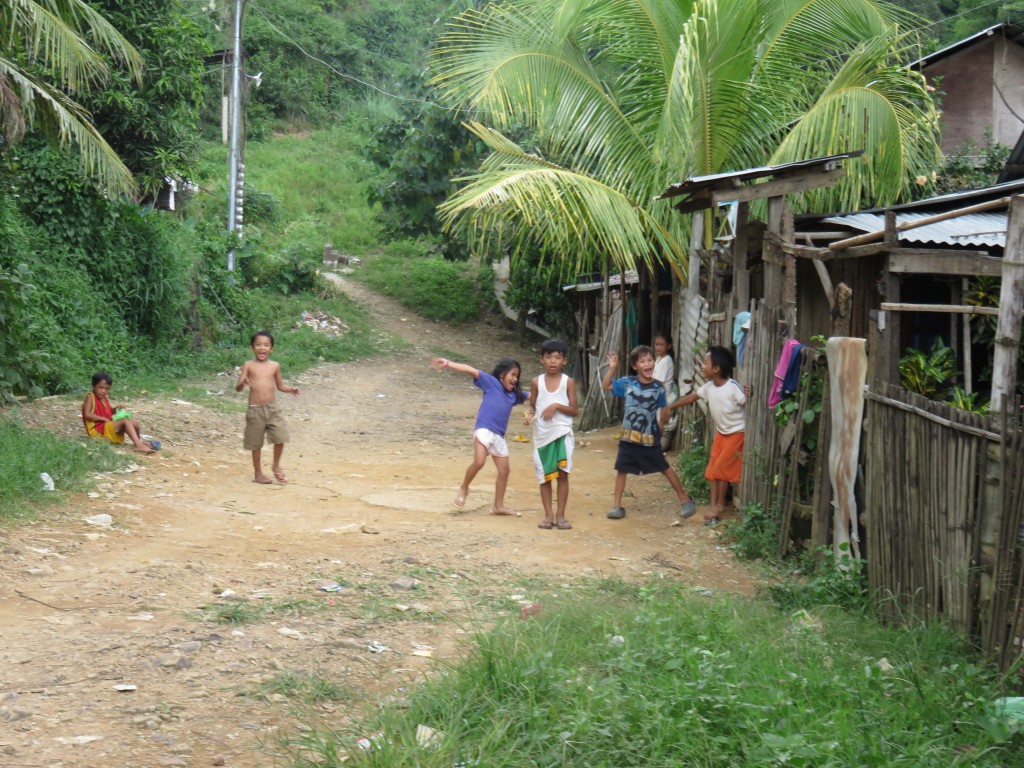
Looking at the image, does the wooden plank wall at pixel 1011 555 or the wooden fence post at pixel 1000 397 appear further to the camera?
the wooden fence post at pixel 1000 397

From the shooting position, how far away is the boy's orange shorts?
→ 25.0 ft

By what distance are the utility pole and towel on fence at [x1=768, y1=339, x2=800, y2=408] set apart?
14.8 meters

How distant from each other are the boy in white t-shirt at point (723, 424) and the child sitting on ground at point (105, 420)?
5217 millimetres

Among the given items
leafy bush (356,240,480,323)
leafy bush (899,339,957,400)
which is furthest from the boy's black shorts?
leafy bush (356,240,480,323)

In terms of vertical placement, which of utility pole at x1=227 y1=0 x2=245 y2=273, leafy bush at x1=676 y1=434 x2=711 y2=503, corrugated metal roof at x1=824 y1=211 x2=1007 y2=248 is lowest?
leafy bush at x1=676 y1=434 x2=711 y2=503

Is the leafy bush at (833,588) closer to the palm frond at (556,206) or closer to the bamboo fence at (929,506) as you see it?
the bamboo fence at (929,506)

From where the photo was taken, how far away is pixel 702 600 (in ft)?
17.0

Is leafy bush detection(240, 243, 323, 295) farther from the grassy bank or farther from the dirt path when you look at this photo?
the dirt path

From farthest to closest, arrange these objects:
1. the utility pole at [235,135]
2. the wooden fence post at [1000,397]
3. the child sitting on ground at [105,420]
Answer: the utility pole at [235,135], the child sitting on ground at [105,420], the wooden fence post at [1000,397]

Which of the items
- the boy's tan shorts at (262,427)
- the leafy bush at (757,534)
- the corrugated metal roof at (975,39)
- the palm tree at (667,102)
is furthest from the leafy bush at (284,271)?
the leafy bush at (757,534)

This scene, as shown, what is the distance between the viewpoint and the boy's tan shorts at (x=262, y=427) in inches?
356

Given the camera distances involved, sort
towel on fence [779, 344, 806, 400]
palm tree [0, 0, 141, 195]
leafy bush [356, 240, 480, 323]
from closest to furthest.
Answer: towel on fence [779, 344, 806, 400] → palm tree [0, 0, 141, 195] → leafy bush [356, 240, 480, 323]

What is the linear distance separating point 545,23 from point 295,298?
13443 millimetres

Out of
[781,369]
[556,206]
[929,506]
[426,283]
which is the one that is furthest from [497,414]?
[426,283]
